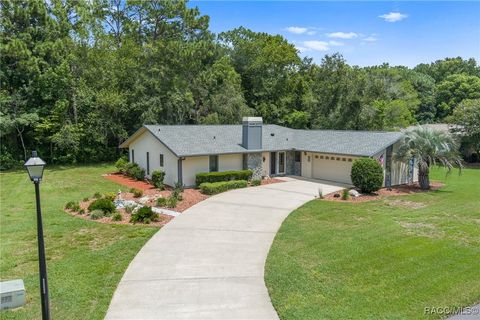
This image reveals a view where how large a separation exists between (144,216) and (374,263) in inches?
329

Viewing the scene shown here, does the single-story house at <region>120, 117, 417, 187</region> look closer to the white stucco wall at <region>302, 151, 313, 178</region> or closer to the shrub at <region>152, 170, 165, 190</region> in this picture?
the white stucco wall at <region>302, 151, 313, 178</region>

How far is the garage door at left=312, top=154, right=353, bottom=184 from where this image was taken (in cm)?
2229

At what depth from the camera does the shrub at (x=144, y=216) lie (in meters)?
A: 13.5

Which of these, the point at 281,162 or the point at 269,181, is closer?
the point at 269,181

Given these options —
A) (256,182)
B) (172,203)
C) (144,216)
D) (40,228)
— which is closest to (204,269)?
(40,228)

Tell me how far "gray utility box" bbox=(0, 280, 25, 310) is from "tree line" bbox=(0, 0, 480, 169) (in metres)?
24.0

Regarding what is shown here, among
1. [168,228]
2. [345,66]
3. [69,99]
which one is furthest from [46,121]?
[345,66]

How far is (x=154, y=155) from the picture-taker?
2311 centimetres

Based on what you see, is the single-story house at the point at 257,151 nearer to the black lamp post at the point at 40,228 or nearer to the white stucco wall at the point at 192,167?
the white stucco wall at the point at 192,167

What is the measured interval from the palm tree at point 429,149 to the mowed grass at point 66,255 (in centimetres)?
1539

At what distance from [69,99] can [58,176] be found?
8826 mm

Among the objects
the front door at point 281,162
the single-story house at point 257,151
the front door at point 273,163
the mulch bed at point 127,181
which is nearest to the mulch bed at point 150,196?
the mulch bed at point 127,181

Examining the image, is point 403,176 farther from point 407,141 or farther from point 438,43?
point 438,43

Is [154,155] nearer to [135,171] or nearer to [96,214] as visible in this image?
[135,171]
